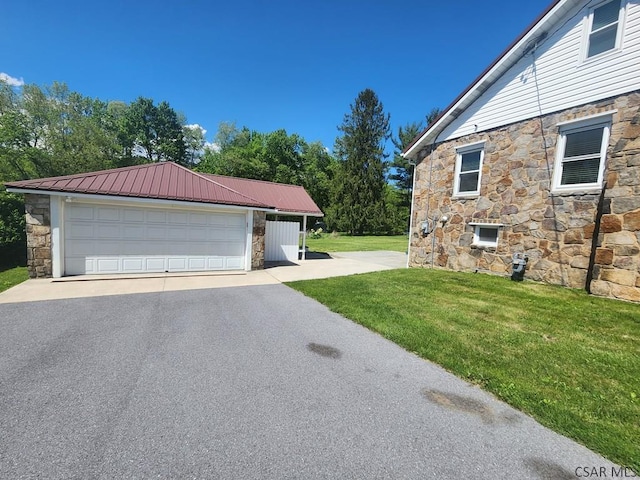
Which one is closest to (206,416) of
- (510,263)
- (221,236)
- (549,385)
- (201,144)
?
(549,385)

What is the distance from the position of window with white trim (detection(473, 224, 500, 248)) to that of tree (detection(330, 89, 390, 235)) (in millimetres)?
22989

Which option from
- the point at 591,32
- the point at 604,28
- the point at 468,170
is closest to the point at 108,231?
the point at 468,170

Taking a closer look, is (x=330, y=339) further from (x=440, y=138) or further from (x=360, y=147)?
(x=360, y=147)

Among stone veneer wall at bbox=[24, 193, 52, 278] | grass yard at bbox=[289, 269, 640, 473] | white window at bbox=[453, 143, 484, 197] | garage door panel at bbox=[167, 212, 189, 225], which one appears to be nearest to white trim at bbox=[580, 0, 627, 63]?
white window at bbox=[453, 143, 484, 197]

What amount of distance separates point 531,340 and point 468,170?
6.74 metres

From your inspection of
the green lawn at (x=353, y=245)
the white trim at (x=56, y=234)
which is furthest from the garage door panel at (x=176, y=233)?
the green lawn at (x=353, y=245)

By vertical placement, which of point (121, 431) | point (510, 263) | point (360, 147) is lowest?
point (121, 431)

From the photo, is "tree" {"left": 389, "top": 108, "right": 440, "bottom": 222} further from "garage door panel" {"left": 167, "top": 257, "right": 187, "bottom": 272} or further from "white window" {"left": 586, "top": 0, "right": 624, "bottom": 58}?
"garage door panel" {"left": 167, "top": 257, "right": 187, "bottom": 272}

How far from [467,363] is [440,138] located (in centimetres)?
880

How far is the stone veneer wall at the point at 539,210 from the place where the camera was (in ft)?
19.8

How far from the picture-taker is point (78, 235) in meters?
8.18

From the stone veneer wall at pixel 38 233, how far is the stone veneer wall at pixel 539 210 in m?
11.6

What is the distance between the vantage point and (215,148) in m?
42.5

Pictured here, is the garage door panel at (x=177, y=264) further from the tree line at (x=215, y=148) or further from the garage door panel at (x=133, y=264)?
the tree line at (x=215, y=148)
